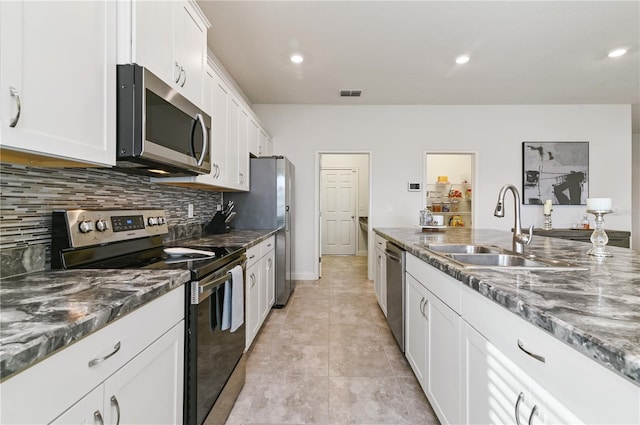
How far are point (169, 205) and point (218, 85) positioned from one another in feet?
3.31

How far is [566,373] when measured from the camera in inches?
25.7

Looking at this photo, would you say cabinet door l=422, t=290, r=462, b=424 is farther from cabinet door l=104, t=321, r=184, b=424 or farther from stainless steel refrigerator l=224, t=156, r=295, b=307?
stainless steel refrigerator l=224, t=156, r=295, b=307

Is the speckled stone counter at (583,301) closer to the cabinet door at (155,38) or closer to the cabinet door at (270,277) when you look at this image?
the cabinet door at (155,38)

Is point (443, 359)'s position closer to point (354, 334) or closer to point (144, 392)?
point (144, 392)

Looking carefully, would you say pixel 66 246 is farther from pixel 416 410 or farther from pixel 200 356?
pixel 416 410

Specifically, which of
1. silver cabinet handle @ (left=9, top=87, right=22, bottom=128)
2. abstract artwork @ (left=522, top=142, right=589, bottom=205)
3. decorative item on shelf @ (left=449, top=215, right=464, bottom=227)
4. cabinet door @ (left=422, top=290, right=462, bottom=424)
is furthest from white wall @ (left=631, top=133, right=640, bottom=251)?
silver cabinet handle @ (left=9, top=87, right=22, bottom=128)

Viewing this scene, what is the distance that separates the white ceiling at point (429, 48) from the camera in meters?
2.36

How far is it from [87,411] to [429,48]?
3.51 metres

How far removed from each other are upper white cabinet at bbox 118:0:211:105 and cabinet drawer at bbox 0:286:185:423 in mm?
1034

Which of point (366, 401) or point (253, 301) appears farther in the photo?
point (253, 301)

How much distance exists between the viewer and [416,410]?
164cm

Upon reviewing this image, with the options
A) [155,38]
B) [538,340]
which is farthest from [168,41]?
[538,340]

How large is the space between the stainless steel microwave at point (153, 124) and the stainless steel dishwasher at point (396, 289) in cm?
152

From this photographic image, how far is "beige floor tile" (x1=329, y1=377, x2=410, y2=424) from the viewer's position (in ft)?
5.20
